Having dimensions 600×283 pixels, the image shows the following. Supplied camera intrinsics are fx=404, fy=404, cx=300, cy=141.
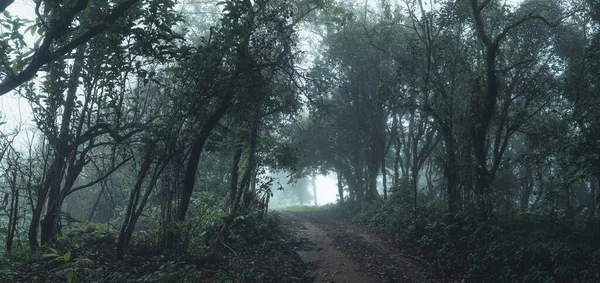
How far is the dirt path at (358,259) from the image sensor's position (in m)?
8.66

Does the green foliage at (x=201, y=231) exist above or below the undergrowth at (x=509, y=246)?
above

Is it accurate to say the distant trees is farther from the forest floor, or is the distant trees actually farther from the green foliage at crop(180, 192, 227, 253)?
the green foliage at crop(180, 192, 227, 253)

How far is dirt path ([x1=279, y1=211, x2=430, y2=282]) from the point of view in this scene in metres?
8.66

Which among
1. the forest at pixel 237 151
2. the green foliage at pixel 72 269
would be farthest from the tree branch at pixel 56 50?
the green foliage at pixel 72 269

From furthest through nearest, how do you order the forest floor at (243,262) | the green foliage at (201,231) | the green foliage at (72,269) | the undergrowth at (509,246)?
the green foliage at (201,231), the undergrowth at (509,246), the forest floor at (243,262), the green foliage at (72,269)

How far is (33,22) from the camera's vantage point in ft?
21.4

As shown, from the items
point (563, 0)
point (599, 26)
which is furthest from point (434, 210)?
point (563, 0)

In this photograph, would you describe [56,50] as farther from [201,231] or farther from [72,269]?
[201,231]

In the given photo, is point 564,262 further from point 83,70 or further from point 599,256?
point 83,70

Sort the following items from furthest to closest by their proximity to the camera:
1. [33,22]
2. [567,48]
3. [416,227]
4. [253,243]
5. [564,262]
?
[567,48], [416,227], [253,243], [564,262], [33,22]

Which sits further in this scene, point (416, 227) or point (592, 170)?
point (416, 227)

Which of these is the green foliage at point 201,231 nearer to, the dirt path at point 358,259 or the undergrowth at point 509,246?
the dirt path at point 358,259

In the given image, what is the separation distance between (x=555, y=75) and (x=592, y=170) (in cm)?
1122

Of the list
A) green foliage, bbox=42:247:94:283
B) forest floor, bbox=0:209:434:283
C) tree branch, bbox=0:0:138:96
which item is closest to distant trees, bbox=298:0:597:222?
forest floor, bbox=0:209:434:283
